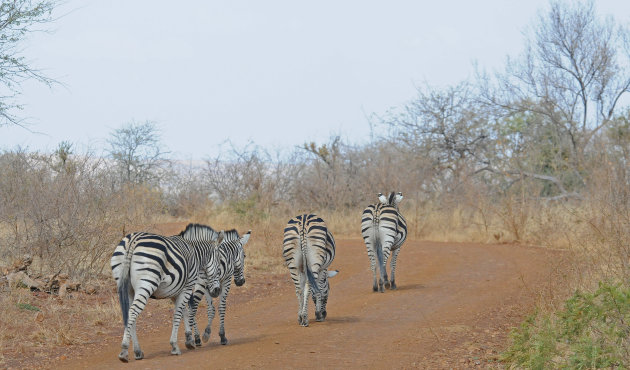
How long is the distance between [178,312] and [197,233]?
154cm

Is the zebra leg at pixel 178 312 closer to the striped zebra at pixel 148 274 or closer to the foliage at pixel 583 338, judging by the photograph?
the striped zebra at pixel 148 274

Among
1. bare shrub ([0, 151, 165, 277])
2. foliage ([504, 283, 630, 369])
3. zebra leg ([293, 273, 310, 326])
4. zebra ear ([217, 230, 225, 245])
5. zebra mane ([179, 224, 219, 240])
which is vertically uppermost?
bare shrub ([0, 151, 165, 277])

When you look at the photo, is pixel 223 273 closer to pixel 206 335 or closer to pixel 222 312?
pixel 222 312

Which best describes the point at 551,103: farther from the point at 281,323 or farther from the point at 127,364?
the point at 127,364

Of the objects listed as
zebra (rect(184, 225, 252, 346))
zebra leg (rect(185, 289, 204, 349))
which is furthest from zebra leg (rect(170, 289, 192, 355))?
zebra (rect(184, 225, 252, 346))

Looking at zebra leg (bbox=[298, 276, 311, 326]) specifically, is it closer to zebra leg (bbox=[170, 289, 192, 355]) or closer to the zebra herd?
the zebra herd

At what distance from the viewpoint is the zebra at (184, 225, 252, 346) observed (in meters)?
8.80

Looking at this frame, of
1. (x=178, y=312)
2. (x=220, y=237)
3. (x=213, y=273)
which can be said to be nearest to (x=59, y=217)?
(x=220, y=237)

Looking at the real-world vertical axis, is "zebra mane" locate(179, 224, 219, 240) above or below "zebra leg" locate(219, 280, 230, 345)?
above

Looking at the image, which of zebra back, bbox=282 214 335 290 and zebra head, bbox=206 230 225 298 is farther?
zebra back, bbox=282 214 335 290

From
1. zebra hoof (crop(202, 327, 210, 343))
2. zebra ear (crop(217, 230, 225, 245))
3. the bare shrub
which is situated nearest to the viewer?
zebra hoof (crop(202, 327, 210, 343))

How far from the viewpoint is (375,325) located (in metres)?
9.84

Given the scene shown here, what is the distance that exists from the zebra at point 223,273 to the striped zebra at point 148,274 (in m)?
0.37

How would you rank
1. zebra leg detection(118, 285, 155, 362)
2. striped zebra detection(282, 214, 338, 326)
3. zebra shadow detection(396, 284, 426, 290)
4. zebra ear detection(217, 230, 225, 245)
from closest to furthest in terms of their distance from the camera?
zebra leg detection(118, 285, 155, 362) → zebra ear detection(217, 230, 225, 245) → striped zebra detection(282, 214, 338, 326) → zebra shadow detection(396, 284, 426, 290)
